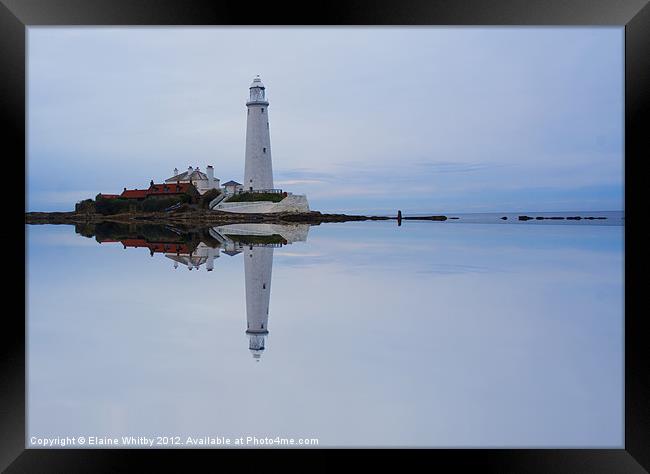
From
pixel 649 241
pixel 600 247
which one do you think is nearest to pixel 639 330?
pixel 649 241

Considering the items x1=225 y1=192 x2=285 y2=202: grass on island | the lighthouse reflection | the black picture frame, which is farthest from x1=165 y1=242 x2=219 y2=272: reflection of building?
x1=225 y1=192 x2=285 y2=202: grass on island

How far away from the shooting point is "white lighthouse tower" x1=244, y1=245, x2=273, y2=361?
161 inches

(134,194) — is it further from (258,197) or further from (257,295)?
(257,295)

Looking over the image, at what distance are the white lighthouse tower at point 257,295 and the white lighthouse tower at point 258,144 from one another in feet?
37.2

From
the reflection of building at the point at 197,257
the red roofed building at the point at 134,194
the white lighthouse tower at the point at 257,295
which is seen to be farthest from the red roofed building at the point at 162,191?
the white lighthouse tower at the point at 257,295

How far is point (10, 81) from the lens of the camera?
2.45 metres

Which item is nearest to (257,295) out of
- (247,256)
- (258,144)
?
(247,256)

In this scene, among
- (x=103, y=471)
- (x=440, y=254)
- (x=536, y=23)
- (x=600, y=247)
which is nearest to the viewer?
(x=103, y=471)

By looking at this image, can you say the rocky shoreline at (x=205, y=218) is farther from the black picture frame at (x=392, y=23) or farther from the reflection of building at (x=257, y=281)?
the black picture frame at (x=392, y=23)

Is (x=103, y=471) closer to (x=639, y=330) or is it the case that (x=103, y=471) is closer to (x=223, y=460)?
(x=223, y=460)

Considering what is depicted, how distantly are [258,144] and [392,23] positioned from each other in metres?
18.0

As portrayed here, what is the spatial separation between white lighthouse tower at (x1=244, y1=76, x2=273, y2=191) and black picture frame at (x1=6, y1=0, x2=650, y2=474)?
17.6 metres

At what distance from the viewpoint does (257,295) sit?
217 inches

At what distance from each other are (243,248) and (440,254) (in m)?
3.37
